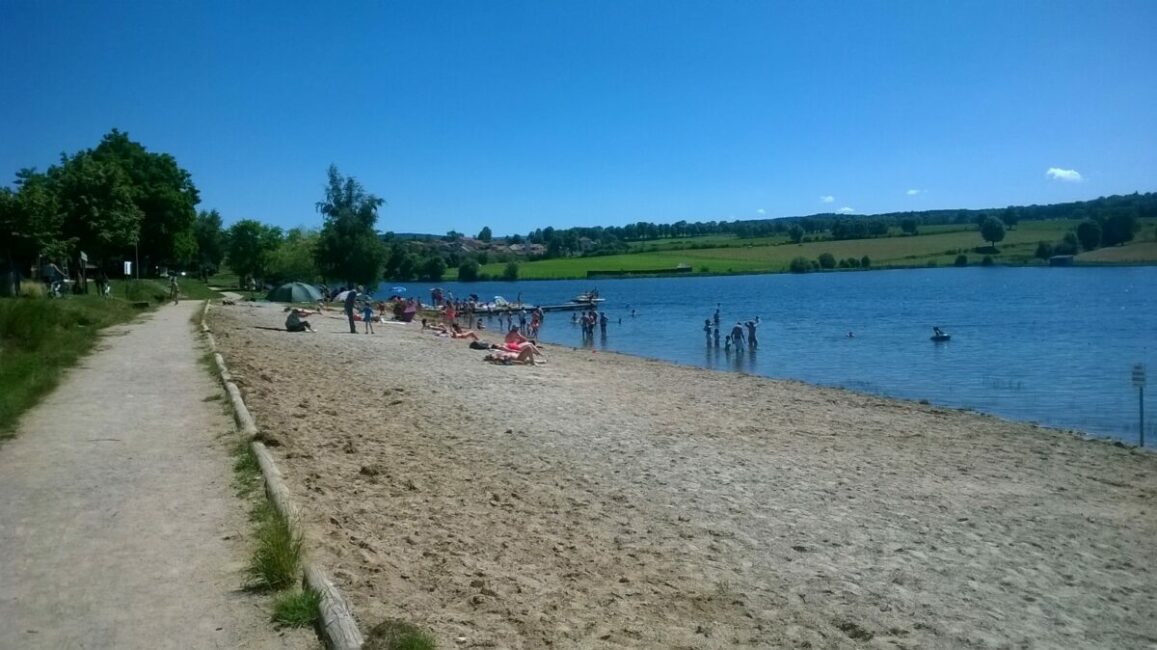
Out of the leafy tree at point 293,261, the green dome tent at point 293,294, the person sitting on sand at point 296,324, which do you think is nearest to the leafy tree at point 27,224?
the person sitting on sand at point 296,324

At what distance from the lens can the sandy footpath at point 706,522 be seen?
624 centimetres

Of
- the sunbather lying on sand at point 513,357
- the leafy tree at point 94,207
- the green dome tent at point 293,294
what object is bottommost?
the sunbather lying on sand at point 513,357

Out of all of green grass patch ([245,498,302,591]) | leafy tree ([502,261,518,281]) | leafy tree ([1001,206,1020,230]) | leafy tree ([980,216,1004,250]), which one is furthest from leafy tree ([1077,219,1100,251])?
green grass patch ([245,498,302,591])

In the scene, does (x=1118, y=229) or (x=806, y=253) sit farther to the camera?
(x=806, y=253)

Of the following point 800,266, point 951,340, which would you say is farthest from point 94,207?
point 800,266

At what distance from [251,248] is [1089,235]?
86.8m

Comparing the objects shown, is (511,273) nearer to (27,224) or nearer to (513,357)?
(27,224)

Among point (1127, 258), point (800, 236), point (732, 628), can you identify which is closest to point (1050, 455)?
point (732, 628)

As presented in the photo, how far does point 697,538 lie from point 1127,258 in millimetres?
85741

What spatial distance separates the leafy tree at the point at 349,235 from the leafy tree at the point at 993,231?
95.0 metres

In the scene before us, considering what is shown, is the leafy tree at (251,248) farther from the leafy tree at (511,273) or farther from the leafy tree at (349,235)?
the leafy tree at (511,273)

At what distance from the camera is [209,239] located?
11250cm

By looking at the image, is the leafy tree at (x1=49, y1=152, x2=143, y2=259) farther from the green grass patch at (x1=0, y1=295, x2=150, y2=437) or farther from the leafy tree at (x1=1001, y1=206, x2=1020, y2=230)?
the leafy tree at (x1=1001, y1=206, x2=1020, y2=230)

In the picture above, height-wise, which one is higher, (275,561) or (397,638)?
(275,561)
